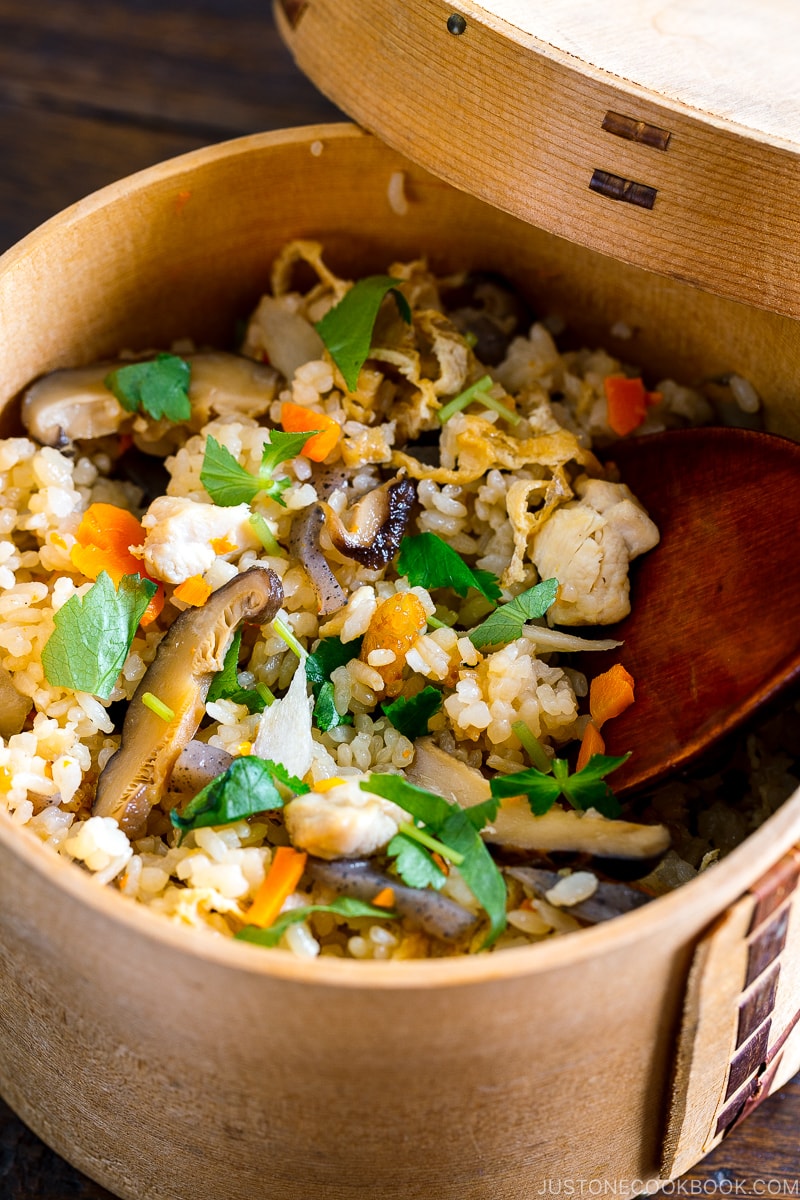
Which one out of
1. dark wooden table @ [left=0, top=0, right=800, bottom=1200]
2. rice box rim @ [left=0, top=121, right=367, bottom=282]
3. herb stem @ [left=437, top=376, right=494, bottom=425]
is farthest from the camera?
dark wooden table @ [left=0, top=0, right=800, bottom=1200]

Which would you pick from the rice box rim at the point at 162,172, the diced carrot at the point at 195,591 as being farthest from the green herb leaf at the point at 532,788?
the rice box rim at the point at 162,172

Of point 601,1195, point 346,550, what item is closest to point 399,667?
point 346,550

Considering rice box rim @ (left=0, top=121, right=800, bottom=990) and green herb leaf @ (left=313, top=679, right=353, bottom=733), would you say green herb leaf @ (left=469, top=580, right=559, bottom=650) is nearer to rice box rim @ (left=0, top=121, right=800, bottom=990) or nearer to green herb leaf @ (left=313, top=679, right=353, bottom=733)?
green herb leaf @ (left=313, top=679, right=353, bottom=733)

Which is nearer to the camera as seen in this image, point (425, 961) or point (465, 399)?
point (425, 961)

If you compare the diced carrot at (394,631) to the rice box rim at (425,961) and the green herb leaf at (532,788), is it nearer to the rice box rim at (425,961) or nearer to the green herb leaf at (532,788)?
the green herb leaf at (532,788)

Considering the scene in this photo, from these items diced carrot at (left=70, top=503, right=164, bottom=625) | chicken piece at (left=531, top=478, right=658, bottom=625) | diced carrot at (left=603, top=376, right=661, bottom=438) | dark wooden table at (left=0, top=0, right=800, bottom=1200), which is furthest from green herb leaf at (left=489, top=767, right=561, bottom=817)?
dark wooden table at (left=0, top=0, right=800, bottom=1200)

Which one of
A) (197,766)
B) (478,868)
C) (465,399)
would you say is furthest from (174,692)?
(465,399)

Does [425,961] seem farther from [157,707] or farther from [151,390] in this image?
[151,390]
